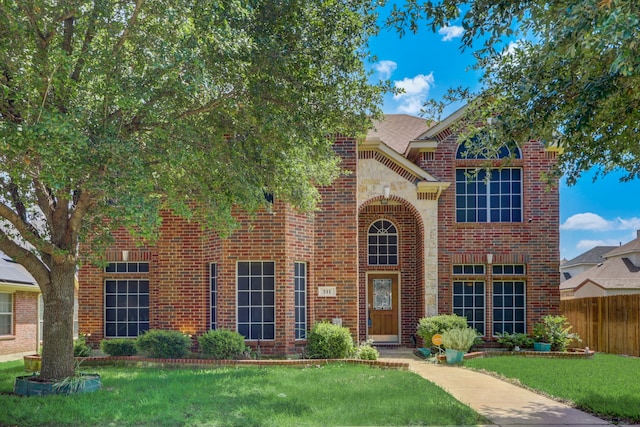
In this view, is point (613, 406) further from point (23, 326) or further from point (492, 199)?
point (23, 326)

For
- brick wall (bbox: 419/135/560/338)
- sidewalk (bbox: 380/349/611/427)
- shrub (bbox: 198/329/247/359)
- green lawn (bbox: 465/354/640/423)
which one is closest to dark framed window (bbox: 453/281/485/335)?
brick wall (bbox: 419/135/560/338)

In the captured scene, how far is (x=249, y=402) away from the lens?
8.94 metres

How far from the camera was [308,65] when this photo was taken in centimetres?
988

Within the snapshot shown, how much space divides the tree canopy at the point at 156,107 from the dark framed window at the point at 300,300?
3.65 metres

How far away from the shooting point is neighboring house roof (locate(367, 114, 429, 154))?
20828 millimetres

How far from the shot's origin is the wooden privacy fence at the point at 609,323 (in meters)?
17.5

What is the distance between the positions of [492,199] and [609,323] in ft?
18.2

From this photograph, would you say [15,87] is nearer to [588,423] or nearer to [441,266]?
[588,423]

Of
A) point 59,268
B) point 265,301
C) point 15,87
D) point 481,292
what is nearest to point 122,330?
point 265,301

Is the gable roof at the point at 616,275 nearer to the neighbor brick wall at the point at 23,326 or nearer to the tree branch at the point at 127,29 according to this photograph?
the tree branch at the point at 127,29

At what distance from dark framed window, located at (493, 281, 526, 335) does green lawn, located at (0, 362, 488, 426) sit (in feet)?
25.7

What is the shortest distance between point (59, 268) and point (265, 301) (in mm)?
5486

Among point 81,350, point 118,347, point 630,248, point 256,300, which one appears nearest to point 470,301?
point 256,300

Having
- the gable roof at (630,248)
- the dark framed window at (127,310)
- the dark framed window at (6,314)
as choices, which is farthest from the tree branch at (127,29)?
the gable roof at (630,248)
